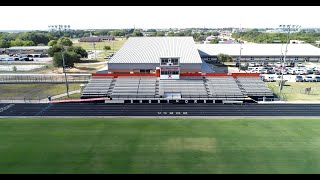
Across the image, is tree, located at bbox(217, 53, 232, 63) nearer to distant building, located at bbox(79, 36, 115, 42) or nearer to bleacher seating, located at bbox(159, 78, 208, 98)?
bleacher seating, located at bbox(159, 78, 208, 98)

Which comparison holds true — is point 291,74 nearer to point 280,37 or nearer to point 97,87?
point 97,87

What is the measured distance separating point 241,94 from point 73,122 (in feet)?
74.4

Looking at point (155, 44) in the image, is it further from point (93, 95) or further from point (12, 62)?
point (12, 62)

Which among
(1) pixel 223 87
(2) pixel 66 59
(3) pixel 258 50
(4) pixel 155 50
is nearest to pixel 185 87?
(1) pixel 223 87

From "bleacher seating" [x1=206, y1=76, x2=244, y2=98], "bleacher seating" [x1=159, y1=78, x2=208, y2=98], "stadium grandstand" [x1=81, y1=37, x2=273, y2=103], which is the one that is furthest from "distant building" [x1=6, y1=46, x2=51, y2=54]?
"bleacher seating" [x1=206, y1=76, x2=244, y2=98]

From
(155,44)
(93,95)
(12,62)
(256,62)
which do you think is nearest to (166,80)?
(93,95)

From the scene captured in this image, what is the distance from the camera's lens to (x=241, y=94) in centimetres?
3762

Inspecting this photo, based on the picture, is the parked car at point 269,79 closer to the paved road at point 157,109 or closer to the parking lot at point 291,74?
the parking lot at point 291,74

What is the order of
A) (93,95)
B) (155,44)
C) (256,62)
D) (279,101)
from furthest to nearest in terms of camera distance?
(256,62)
(155,44)
(93,95)
(279,101)

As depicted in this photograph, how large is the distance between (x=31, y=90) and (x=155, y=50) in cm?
2244

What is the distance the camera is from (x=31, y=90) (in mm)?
41750

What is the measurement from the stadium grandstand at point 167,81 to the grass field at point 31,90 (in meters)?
5.19

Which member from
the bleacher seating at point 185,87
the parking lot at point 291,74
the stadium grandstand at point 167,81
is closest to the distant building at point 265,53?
the parking lot at point 291,74

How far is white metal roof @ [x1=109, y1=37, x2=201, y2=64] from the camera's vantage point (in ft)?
152
